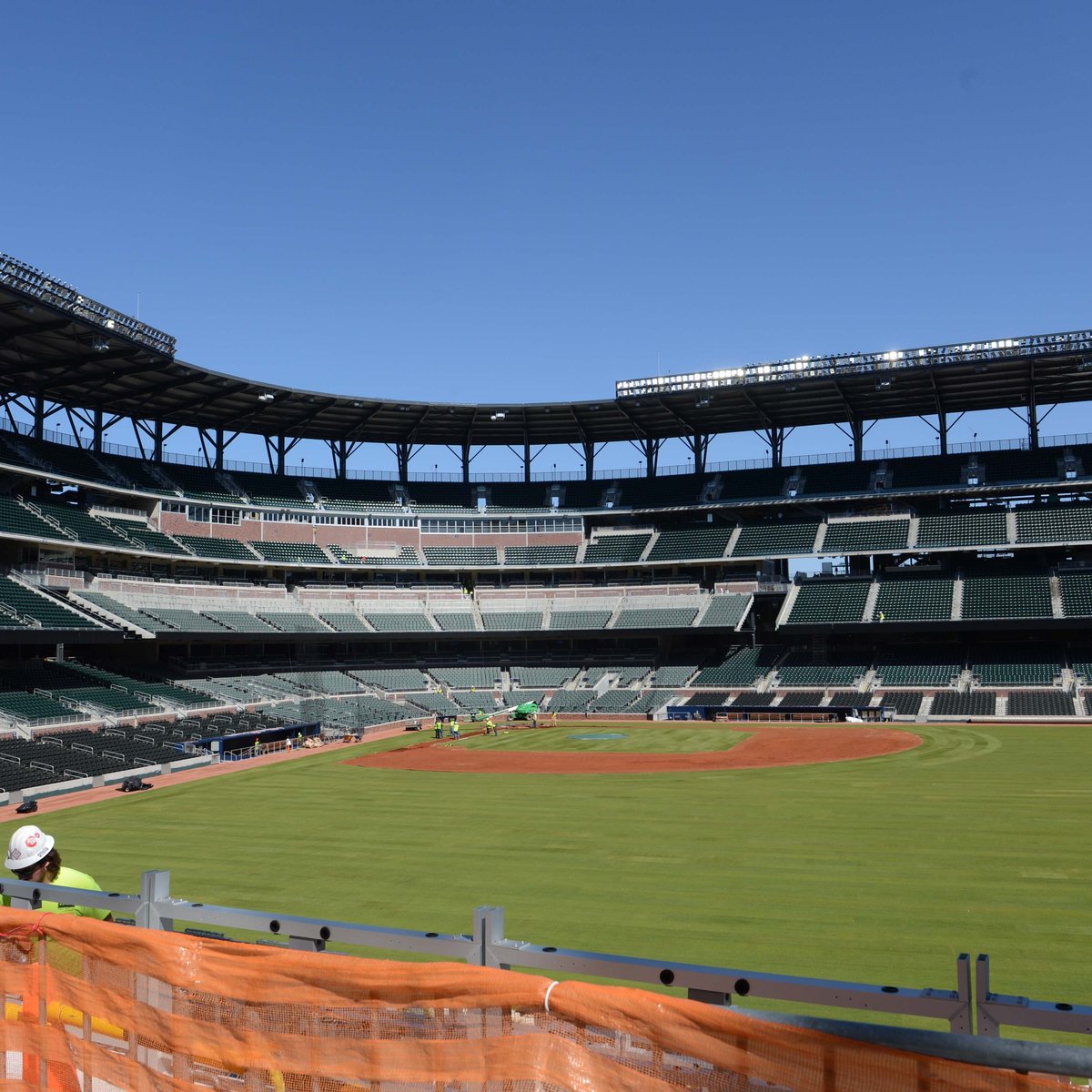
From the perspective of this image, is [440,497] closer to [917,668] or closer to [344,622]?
[344,622]

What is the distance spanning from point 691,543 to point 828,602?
14705 mm

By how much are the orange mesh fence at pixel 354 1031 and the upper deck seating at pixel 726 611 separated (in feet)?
233

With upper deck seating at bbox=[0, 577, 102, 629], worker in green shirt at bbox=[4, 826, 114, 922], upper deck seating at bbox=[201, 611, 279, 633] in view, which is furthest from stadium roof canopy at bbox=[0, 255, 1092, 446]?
worker in green shirt at bbox=[4, 826, 114, 922]

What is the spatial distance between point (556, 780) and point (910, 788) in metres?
14.5

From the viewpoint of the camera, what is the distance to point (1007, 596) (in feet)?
218

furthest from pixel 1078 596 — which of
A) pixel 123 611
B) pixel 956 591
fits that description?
pixel 123 611

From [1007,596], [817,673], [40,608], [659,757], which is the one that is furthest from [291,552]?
[1007,596]

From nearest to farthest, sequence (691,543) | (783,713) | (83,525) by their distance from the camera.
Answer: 1. (783,713)
2. (83,525)
3. (691,543)

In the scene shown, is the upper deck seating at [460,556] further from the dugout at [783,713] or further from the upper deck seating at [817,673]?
the upper deck seating at [817,673]

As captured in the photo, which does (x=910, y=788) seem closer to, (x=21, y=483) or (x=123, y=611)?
(x=123, y=611)

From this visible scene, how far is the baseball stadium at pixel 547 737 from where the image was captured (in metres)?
4.09

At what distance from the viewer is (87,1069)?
4715 millimetres

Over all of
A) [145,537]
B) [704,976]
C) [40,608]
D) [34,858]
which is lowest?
[34,858]

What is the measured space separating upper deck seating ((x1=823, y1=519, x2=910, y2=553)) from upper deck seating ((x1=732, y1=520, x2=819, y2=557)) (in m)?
1.66
